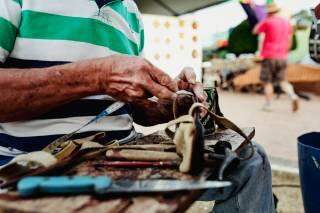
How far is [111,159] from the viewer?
1012 millimetres

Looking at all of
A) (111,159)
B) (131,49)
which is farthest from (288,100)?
(111,159)

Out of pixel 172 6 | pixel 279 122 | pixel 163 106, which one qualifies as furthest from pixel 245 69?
pixel 163 106

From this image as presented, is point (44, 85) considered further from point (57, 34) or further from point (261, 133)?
point (261, 133)

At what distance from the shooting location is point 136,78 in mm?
1094

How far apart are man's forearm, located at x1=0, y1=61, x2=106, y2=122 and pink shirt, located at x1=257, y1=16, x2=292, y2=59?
6.81 metres

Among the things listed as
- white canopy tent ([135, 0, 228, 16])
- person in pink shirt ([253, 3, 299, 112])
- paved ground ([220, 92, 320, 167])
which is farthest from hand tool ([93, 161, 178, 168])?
white canopy tent ([135, 0, 228, 16])

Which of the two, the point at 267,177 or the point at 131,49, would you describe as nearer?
the point at 267,177

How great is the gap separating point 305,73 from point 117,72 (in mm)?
10078

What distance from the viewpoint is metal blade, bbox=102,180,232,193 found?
30.0 inches

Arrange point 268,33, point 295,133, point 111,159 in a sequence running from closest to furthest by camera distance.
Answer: point 111,159
point 295,133
point 268,33

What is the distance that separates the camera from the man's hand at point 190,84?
1.25m

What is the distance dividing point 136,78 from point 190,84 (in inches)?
11.6

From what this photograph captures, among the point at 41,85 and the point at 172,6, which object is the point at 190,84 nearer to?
the point at 41,85

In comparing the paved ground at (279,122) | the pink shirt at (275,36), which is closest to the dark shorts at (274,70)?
the pink shirt at (275,36)
